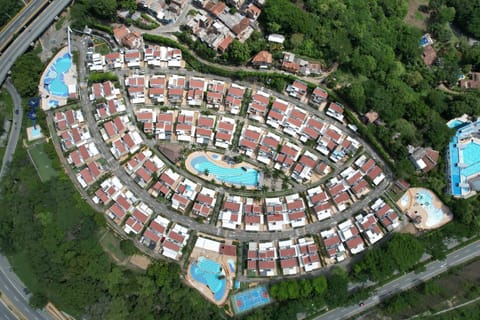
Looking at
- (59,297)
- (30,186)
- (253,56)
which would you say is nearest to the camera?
(59,297)

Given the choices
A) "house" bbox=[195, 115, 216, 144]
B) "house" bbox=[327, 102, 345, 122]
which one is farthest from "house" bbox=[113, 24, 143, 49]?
"house" bbox=[327, 102, 345, 122]

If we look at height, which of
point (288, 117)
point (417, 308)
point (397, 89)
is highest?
point (397, 89)

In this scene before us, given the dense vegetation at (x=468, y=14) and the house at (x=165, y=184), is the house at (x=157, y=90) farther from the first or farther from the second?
the dense vegetation at (x=468, y=14)

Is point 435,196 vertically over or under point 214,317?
over

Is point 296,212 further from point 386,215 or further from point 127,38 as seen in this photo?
point 127,38

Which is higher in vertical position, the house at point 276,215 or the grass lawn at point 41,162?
the house at point 276,215

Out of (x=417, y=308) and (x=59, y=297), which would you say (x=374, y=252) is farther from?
(x=59, y=297)

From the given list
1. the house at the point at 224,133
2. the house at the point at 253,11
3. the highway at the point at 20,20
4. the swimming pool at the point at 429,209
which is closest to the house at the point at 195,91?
the house at the point at 224,133

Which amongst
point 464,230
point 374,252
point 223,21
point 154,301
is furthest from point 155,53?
point 464,230
